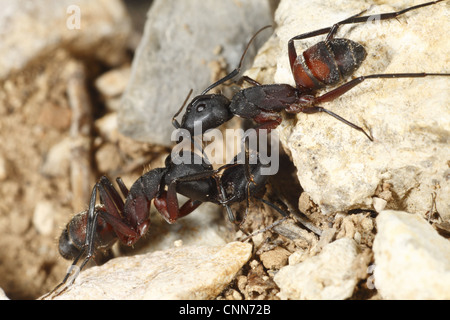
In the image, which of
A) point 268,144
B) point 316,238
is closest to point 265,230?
point 316,238

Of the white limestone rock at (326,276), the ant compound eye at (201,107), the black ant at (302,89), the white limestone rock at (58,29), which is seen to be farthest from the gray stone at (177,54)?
the white limestone rock at (326,276)

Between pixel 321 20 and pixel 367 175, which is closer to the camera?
pixel 367 175

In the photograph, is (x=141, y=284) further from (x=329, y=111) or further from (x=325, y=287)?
(x=329, y=111)

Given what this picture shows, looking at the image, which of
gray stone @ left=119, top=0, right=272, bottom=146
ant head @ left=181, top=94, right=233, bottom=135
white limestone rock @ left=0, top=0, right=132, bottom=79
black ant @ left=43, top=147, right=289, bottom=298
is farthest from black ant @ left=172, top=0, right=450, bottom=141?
white limestone rock @ left=0, top=0, right=132, bottom=79

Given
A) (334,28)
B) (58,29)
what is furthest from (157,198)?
(58,29)

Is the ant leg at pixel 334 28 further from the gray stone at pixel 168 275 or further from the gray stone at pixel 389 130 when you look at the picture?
the gray stone at pixel 168 275

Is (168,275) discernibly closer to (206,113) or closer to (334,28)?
(206,113)

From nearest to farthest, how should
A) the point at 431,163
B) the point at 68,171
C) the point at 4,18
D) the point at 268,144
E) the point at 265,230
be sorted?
1. the point at 431,163
2. the point at 265,230
3. the point at 268,144
4. the point at 4,18
5. the point at 68,171
